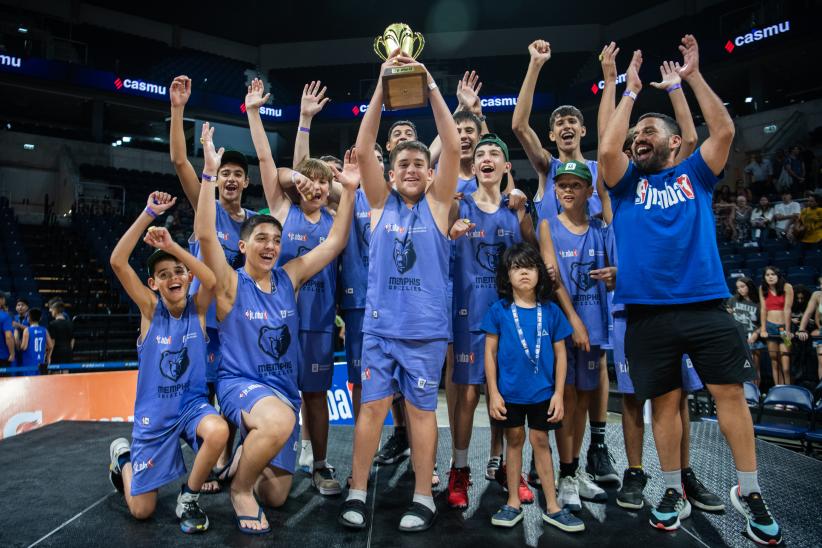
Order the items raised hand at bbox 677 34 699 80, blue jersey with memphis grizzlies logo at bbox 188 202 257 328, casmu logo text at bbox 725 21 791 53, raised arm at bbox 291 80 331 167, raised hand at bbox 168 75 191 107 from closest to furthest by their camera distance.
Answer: raised hand at bbox 677 34 699 80
raised hand at bbox 168 75 191 107
blue jersey with memphis grizzlies logo at bbox 188 202 257 328
raised arm at bbox 291 80 331 167
casmu logo text at bbox 725 21 791 53

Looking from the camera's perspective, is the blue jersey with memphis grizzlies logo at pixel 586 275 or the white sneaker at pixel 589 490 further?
the blue jersey with memphis grizzlies logo at pixel 586 275

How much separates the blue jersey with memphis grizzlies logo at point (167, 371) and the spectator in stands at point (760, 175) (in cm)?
1383

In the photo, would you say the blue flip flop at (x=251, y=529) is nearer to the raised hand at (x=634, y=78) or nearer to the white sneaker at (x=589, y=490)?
the white sneaker at (x=589, y=490)

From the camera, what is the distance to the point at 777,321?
7.67 metres

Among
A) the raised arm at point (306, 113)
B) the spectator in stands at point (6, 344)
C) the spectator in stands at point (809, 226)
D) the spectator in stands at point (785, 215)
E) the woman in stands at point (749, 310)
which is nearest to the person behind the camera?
the raised arm at point (306, 113)

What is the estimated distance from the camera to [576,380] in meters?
3.37

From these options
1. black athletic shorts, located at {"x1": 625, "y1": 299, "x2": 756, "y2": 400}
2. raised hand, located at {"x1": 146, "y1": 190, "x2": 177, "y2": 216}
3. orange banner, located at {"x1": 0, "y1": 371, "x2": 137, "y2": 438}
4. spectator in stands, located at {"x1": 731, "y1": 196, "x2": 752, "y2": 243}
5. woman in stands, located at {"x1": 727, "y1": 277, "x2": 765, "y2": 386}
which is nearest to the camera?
black athletic shorts, located at {"x1": 625, "y1": 299, "x2": 756, "y2": 400}

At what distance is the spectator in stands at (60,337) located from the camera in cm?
895

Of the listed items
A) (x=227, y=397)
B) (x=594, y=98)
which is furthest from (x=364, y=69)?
(x=227, y=397)

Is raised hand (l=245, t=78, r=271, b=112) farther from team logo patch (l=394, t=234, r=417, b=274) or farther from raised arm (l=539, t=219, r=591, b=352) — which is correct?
raised arm (l=539, t=219, r=591, b=352)

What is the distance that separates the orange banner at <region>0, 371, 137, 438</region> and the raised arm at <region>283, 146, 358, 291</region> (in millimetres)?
4226

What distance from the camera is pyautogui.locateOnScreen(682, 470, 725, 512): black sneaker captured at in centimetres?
300

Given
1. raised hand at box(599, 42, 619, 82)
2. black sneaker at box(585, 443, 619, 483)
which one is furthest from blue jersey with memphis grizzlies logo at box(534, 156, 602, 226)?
black sneaker at box(585, 443, 619, 483)

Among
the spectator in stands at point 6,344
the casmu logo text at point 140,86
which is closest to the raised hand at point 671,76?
the spectator in stands at point 6,344
